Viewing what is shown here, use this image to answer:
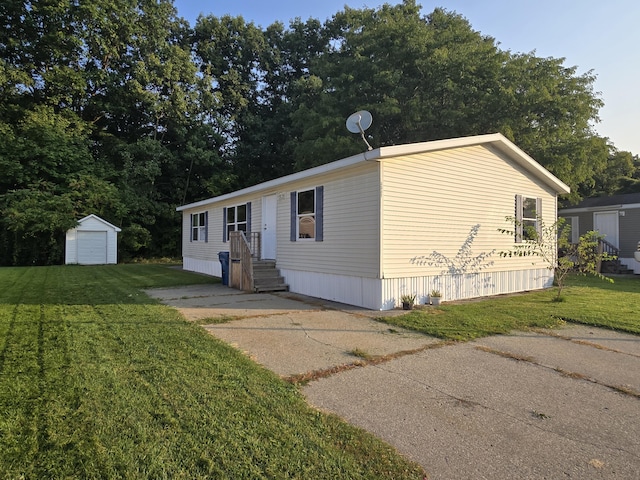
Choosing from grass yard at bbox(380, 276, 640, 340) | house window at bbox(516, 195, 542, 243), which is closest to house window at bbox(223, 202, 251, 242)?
grass yard at bbox(380, 276, 640, 340)

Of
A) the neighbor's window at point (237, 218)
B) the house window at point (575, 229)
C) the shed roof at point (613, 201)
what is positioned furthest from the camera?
the house window at point (575, 229)

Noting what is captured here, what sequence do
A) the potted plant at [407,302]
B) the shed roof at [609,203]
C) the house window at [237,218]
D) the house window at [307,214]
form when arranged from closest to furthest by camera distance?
1. the potted plant at [407,302]
2. the house window at [307,214]
3. the house window at [237,218]
4. the shed roof at [609,203]

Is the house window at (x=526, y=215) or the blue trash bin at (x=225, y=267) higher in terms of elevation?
the house window at (x=526, y=215)

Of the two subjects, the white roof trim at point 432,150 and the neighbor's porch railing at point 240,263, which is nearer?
the white roof trim at point 432,150

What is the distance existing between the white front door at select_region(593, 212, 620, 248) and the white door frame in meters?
14.1

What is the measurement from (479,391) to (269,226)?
27.7 feet

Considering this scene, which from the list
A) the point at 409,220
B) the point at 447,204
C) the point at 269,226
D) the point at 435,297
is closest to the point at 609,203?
the point at 447,204

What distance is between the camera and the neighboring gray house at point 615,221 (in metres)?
15.8

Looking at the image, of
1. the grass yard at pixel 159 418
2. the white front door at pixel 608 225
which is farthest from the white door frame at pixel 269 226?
the white front door at pixel 608 225

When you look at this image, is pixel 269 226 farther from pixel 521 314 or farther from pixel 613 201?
pixel 613 201

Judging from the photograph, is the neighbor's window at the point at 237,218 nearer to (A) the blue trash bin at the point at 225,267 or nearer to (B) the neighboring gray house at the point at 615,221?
(A) the blue trash bin at the point at 225,267

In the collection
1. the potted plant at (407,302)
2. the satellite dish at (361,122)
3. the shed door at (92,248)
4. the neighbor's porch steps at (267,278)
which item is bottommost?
the potted plant at (407,302)

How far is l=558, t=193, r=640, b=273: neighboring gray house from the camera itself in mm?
15766

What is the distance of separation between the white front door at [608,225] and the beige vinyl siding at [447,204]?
8704mm
